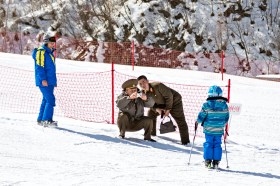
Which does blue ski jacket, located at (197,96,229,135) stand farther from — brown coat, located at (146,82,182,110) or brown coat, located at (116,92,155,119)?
brown coat, located at (116,92,155,119)

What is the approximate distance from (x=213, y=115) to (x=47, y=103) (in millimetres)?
3545

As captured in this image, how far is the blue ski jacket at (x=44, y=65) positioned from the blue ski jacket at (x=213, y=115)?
10.7 feet

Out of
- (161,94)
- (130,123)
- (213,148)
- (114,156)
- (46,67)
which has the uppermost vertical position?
(46,67)

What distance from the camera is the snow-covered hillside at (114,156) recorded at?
6.93 m

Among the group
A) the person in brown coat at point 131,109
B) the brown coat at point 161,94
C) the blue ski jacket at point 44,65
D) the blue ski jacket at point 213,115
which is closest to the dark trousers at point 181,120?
the brown coat at point 161,94

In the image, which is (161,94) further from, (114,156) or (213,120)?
(213,120)

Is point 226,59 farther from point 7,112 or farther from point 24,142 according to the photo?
point 24,142

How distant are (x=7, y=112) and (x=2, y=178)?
5.88 meters

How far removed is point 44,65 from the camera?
9.80 metres

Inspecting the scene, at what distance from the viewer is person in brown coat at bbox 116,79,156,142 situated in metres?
9.72

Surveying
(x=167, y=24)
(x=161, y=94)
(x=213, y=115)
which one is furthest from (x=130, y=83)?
(x=167, y=24)

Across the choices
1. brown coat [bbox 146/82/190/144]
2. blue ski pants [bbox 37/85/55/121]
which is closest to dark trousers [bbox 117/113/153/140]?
brown coat [bbox 146/82/190/144]

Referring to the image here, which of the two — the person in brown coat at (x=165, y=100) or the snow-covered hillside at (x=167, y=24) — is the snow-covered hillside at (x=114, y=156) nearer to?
the person in brown coat at (x=165, y=100)

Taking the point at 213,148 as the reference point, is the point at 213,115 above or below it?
above
